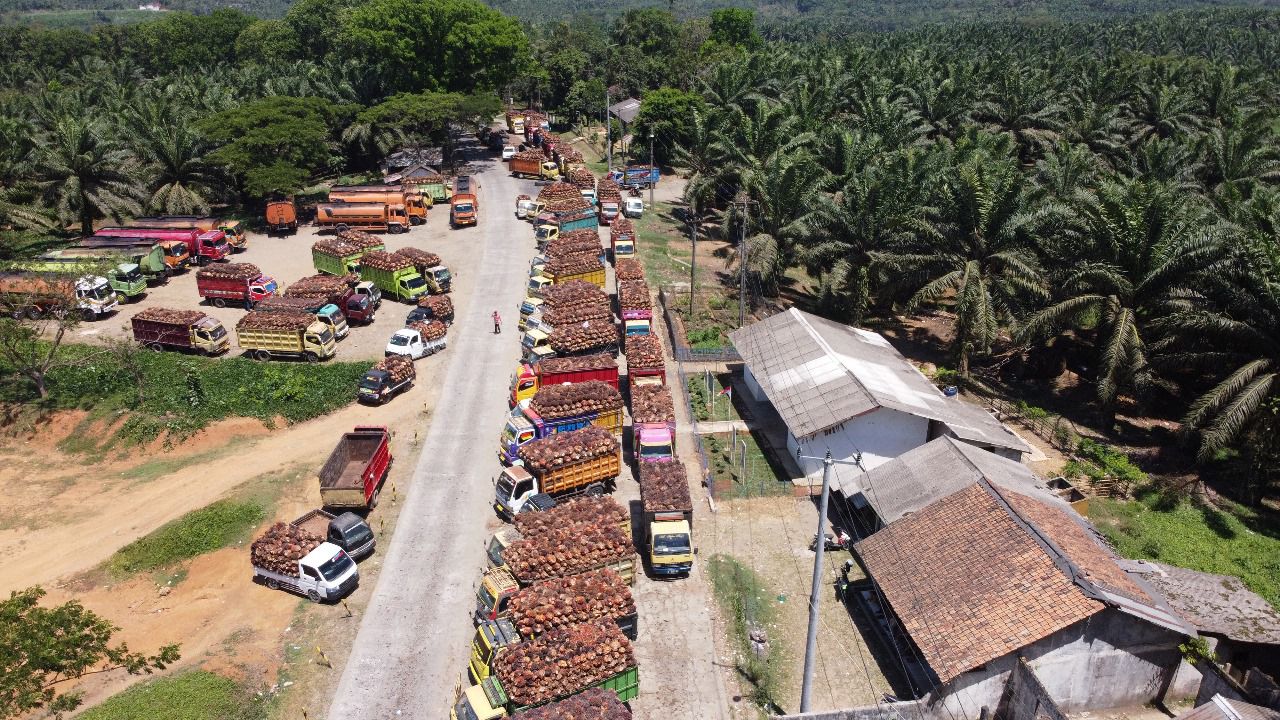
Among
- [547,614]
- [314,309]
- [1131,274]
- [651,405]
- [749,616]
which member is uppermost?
[1131,274]

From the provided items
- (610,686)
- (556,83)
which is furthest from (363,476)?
(556,83)

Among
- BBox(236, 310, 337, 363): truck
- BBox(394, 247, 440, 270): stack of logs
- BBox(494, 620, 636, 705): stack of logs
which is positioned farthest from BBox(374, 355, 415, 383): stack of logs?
BBox(494, 620, 636, 705): stack of logs

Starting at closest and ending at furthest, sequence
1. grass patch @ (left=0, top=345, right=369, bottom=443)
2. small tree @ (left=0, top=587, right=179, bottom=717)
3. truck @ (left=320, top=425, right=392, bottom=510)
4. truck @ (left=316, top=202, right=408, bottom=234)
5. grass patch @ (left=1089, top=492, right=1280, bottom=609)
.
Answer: small tree @ (left=0, top=587, right=179, bottom=717) < grass patch @ (left=1089, top=492, right=1280, bottom=609) < truck @ (left=320, top=425, right=392, bottom=510) < grass patch @ (left=0, top=345, right=369, bottom=443) < truck @ (left=316, top=202, right=408, bottom=234)

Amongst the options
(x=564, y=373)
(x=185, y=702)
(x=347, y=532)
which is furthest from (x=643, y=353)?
Result: (x=185, y=702)

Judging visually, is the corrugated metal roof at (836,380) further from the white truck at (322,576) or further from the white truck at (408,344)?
the white truck at (322,576)

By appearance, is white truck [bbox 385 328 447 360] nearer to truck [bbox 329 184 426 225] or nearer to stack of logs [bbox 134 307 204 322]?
stack of logs [bbox 134 307 204 322]

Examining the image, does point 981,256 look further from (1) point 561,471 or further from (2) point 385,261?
(2) point 385,261
